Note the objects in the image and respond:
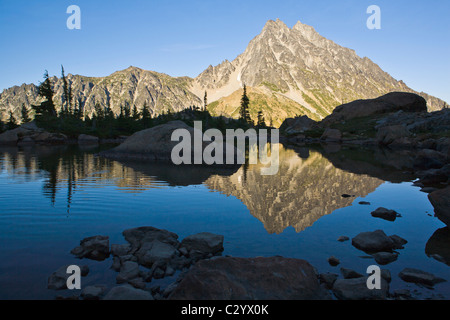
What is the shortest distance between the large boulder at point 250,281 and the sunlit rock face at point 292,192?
11.4 ft

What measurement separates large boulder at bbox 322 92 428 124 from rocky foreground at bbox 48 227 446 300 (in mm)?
106447

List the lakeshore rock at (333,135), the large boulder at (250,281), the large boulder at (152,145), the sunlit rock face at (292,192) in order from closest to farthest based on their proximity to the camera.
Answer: the large boulder at (250,281) → the sunlit rock face at (292,192) → the large boulder at (152,145) → the lakeshore rock at (333,135)

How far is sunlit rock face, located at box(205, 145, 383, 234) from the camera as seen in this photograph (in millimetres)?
10758

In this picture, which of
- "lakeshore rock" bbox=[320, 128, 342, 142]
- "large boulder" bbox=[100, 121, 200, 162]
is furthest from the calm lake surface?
"lakeshore rock" bbox=[320, 128, 342, 142]

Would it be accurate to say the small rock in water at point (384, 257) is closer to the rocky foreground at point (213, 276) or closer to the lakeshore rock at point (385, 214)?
the rocky foreground at point (213, 276)

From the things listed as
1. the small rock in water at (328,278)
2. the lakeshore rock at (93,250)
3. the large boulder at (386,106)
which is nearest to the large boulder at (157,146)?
the lakeshore rock at (93,250)

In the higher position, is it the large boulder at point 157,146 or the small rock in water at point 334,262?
the large boulder at point 157,146

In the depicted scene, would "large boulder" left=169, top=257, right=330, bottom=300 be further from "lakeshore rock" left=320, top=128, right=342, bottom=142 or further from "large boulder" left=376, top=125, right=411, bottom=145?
"lakeshore rock" left=320, top=128, right=342, bottom=142

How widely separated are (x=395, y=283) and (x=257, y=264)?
319cm

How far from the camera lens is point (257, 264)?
5797 millimetres

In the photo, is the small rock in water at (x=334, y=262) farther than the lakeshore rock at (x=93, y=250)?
No

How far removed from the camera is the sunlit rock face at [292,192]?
35.3 feet

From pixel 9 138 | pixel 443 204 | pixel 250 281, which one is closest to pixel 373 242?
pixel 443 204

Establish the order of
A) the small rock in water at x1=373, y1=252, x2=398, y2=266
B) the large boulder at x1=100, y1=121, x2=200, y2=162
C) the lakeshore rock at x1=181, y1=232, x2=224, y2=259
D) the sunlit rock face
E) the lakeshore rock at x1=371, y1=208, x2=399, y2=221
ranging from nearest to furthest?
the small rock in water at x1=373, y1=252, x2=398, y2=266 → the lakeshore rock at x1=181, y1=232, x2=224, y2=259 → the sunlit rock face → the lakeshore rock at x1=371, y1=208, x2=399, y2=221 → the large boulder at x1=100, y1=121, x2=200, y2=162
